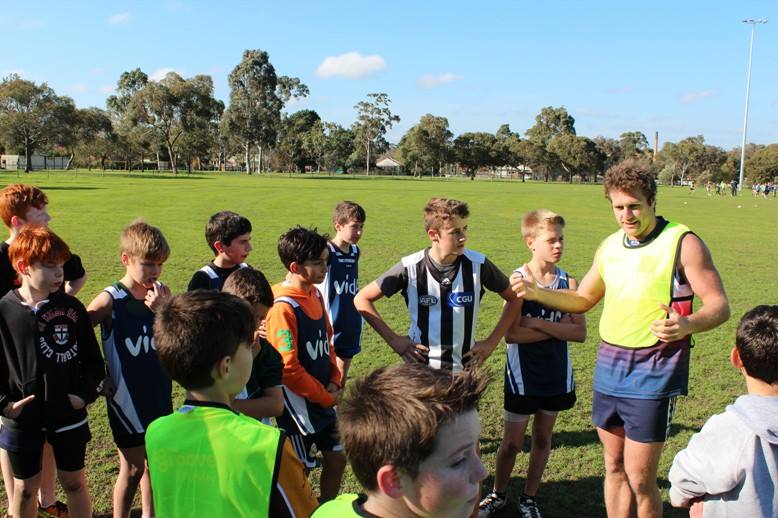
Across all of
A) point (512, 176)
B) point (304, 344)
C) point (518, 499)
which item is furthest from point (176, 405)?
point (512, 176)

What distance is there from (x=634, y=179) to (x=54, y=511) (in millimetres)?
4364

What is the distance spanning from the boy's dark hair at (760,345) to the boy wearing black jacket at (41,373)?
3478 millimetres

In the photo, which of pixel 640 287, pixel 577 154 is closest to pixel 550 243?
pixel 640 287

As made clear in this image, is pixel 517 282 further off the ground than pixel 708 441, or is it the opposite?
pixel 517 282

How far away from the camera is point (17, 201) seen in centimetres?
413

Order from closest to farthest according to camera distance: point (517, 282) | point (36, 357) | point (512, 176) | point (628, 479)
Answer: point (36, 357) → point (628, 479) → point (517, 282) → point (512, 176)

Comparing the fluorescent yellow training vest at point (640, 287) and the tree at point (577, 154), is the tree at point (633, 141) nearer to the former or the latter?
the tree at point (577, 154)

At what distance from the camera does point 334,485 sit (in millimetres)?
3830

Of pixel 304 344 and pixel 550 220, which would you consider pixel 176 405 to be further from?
pixel 550 220

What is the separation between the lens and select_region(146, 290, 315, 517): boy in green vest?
190cm

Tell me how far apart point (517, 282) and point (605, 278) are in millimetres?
544

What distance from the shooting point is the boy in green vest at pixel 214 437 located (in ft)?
6.24

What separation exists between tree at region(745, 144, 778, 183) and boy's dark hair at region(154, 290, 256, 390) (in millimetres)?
115348

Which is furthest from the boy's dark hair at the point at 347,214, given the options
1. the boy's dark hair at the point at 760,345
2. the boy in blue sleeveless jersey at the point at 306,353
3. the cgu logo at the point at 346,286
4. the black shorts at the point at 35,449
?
the boy's dark hair at the point at 760,345
